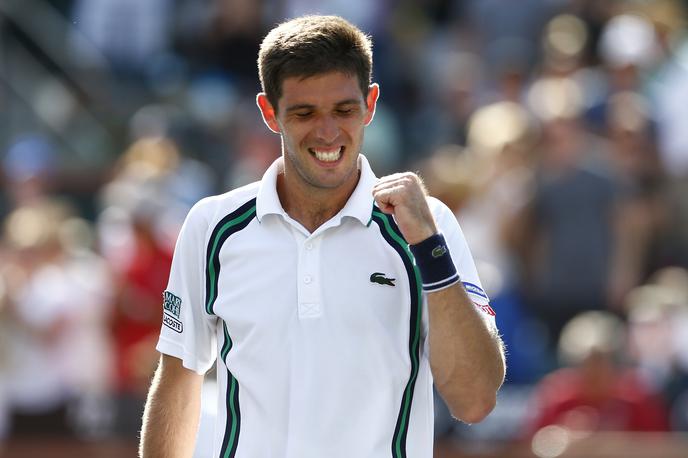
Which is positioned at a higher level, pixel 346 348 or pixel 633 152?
pixel 633 152

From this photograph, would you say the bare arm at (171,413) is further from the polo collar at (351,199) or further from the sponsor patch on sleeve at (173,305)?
the polo collar at (351,199)

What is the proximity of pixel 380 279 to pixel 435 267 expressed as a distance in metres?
0.22

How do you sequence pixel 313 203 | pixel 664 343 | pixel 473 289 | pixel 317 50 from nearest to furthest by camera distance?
pixel 317 50
pixel 473 289
pixel 313 203
pixel 664 343

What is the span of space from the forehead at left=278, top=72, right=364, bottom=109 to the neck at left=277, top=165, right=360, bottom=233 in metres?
0.27

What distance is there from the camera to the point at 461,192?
9.32 m

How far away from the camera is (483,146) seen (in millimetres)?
9875

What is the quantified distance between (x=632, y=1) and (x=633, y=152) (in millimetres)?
2150

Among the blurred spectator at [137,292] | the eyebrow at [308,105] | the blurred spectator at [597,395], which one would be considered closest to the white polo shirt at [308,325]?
the eyebrow at [308,105]

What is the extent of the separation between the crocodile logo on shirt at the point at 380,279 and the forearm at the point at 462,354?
0.19 metres

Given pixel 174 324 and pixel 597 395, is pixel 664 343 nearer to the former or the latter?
pixel 597 395

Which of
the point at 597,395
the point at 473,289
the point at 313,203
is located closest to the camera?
the point at 473,289

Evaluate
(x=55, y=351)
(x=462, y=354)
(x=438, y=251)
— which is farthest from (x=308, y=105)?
(x=55, y=351)

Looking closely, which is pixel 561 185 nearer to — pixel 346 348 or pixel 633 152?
pixel 633 152

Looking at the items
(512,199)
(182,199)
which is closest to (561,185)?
(512,199)
